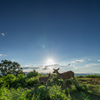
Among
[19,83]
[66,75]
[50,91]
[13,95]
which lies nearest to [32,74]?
[19,83]

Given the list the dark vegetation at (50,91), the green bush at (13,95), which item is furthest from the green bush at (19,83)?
the green bush at (13,95)

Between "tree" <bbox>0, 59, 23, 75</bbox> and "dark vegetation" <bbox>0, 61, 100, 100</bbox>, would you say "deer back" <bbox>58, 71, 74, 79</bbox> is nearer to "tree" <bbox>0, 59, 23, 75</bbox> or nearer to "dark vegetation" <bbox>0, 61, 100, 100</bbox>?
"dark vegetation" <bbox>0, 61, 100, 100</bbox>

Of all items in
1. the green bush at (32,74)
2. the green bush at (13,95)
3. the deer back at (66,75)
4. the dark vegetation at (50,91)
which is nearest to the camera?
the green bush at (13,95)

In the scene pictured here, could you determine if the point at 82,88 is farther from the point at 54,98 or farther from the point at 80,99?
the point at 54,98

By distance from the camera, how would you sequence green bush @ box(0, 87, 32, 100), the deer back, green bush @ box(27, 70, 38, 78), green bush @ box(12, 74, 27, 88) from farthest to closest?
green bush @ box(27, 70, 38, 78), green bush @ box(12, 74, 27, 88), the deer back, green bush @ box(0, 87, 32, 100)

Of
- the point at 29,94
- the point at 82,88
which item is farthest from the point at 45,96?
the point at 82,88

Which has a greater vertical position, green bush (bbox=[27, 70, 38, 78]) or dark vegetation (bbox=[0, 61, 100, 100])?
green bush (bbox=[27, 70, 38, 78])

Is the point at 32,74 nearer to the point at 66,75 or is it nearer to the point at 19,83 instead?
the point at 19,83

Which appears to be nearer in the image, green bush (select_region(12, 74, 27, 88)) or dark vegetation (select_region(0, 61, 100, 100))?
dark vegetation (select_region(0, 61, 100, 100))

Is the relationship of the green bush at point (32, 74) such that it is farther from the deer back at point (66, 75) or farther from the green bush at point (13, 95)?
the green bush at point (13, 95)

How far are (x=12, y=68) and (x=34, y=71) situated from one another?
6.02 meters

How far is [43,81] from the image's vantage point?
8.77m

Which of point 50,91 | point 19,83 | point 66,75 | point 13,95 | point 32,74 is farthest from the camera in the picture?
point 32,74

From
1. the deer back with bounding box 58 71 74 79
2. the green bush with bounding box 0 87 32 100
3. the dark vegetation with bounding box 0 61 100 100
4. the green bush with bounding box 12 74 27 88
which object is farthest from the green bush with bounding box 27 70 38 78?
the green bush with bounding box 0 87 32 100
